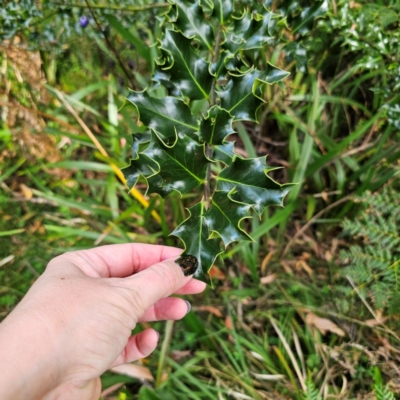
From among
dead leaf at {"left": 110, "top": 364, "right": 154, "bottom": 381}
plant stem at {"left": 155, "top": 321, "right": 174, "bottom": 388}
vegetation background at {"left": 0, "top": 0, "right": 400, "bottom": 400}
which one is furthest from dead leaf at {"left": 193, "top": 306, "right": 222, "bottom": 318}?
dead leaf at {"left": 110, "top": 364, "right": 154, "bottom": 381}

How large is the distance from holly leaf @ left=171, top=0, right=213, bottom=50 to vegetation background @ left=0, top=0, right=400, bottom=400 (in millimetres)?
271

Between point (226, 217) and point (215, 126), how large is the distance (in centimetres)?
Answer: 21

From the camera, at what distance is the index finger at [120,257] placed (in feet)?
3.73

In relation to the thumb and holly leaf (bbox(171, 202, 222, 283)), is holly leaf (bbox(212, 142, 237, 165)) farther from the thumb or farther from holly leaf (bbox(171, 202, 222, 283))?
the thumb

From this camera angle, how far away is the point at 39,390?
0.81 meters

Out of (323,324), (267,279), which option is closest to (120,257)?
(267,279)

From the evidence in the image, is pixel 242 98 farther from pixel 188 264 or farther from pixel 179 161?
pixel 188 264

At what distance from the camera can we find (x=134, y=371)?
142cm

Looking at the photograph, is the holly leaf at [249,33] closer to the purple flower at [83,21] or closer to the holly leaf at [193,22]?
the holly leaf at [193,22]

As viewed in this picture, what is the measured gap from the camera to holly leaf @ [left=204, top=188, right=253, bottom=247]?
0.79m

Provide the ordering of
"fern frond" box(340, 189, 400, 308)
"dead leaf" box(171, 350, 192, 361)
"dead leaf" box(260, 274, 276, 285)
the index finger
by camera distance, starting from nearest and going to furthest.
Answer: the index finger → "fern frond" box(340, 189, 400, 308) → "dead leaf" box(171, 350, 192, 361) → "dead leaf" box(260, 274, 276, 285)

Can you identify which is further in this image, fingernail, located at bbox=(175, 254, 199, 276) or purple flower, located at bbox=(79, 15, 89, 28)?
purple flower, located at bbox=(79, 15, 89, 28)

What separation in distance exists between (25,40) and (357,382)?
211cm

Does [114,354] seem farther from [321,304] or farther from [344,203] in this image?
[344,203]
